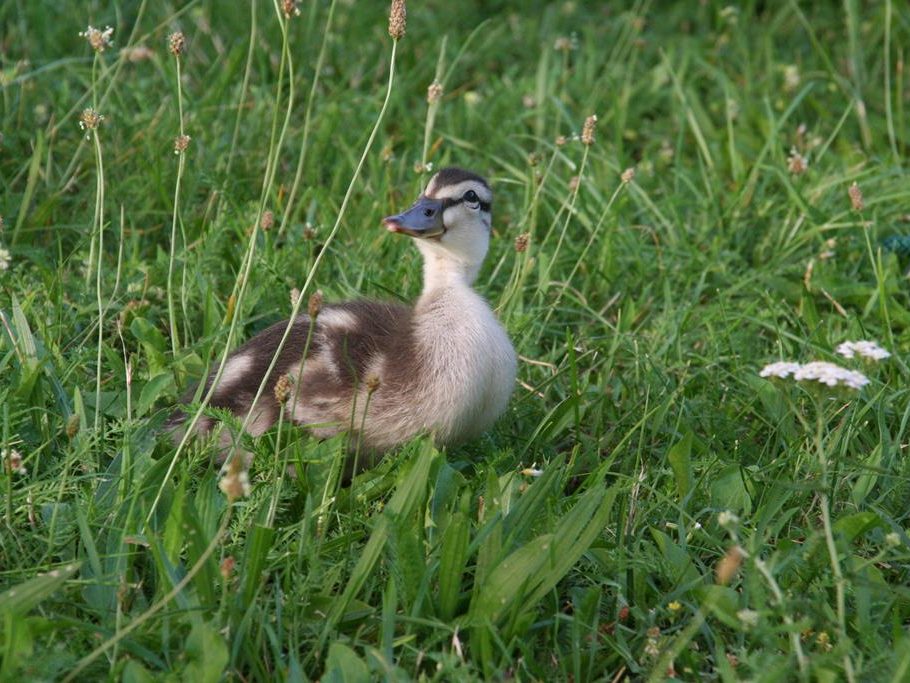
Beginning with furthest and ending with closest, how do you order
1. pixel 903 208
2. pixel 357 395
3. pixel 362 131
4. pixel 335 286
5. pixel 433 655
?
1. pixel 362 131
2. pixel 903 208
3. pixel 335 286
4. pixel 357 395
5. pixel 433 655

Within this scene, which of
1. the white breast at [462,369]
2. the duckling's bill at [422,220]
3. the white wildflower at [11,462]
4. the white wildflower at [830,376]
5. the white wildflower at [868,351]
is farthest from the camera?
the duckling's bill at [422,220]

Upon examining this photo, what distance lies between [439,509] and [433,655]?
21.1 inches

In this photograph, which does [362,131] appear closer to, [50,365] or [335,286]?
[335,286]

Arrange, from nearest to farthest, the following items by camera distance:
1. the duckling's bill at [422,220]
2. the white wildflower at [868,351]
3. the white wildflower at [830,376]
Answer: the white wildflower at [830,376] → the white wildflower at [868,351] → the duckling's bill at [422,220]

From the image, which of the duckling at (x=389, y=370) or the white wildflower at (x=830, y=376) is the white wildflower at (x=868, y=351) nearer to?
the white wildflower at (x=830, y=376)

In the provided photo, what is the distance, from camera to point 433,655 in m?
2.61

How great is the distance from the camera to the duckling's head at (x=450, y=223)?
370 cm

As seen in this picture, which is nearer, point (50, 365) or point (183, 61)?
point (50, 365)

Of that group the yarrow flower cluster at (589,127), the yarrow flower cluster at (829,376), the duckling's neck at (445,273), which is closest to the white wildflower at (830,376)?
the yarrow flower cluster at (829,376)

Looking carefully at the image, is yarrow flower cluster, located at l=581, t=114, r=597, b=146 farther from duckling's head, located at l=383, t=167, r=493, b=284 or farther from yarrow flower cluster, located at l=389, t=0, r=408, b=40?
yarrow flower cluster, located at l=389, t=0, r=408, b=40

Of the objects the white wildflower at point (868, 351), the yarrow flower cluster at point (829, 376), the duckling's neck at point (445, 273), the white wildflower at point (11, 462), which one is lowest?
the duckling's neck at point (445, 273)

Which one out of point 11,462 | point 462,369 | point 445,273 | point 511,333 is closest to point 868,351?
point 462,369

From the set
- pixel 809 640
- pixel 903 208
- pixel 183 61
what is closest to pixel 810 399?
pixel 809 640

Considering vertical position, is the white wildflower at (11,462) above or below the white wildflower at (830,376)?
below
